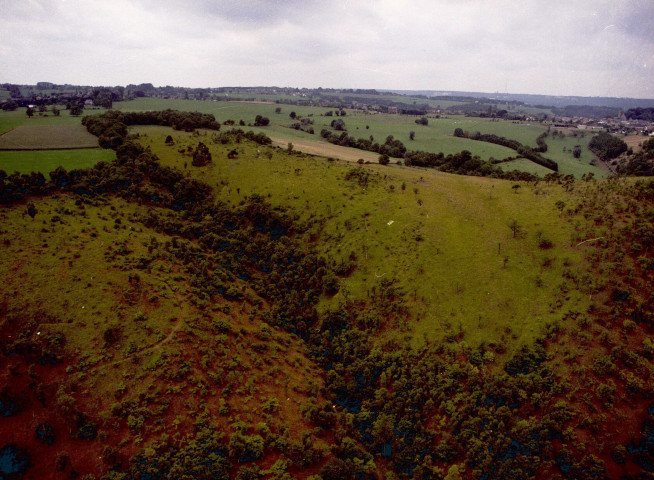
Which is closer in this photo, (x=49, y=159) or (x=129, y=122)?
(x=49, y=159)

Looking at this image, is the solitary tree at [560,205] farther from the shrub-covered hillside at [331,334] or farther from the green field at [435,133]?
the green field at [435,133]

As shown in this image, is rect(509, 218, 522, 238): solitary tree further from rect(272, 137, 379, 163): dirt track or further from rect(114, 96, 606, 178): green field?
rect(114, 96, 606, 178): green field

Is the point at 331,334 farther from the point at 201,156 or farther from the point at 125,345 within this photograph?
the point at 201,156

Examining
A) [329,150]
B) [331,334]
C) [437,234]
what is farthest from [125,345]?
[329,150]

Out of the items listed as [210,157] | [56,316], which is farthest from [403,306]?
[210,157]

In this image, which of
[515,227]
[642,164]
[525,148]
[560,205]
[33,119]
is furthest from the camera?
[525,148]

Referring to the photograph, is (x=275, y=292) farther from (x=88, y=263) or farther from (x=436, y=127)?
(x=436, y=127)
